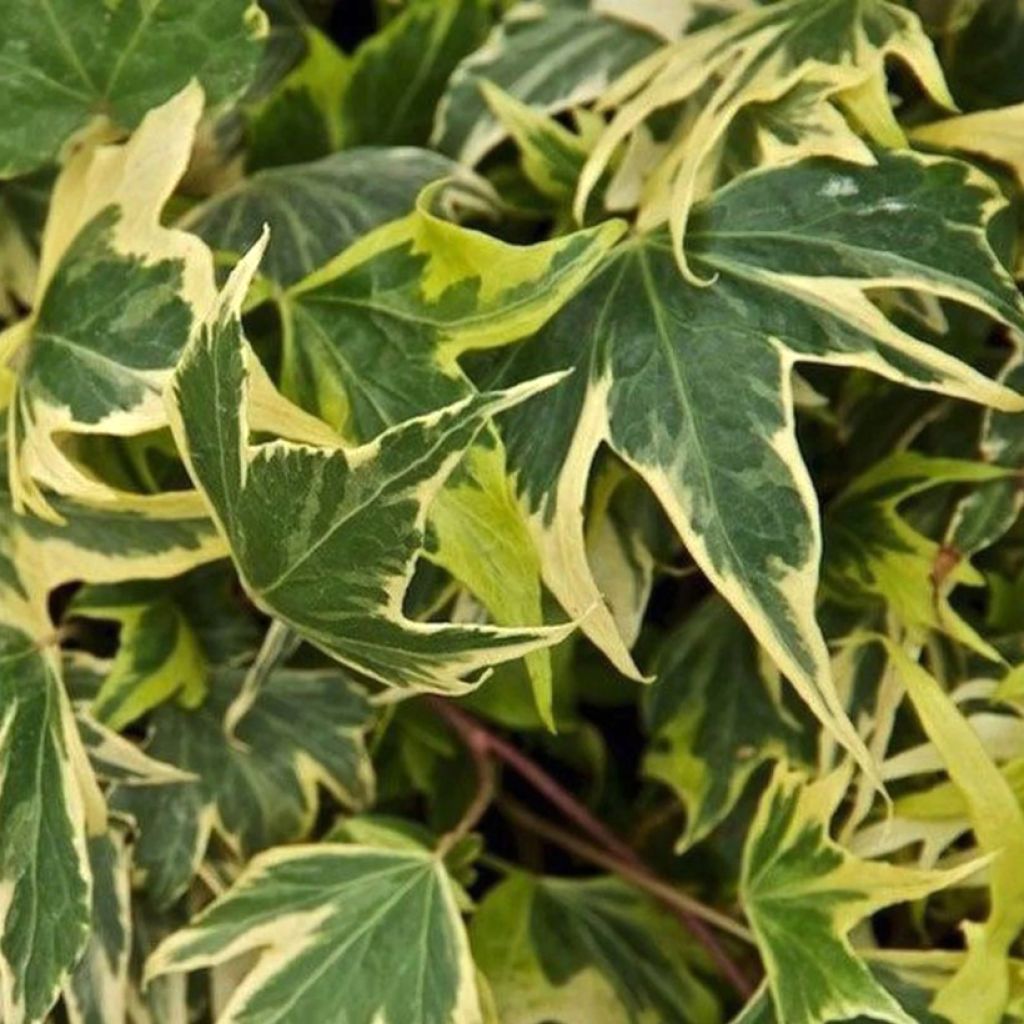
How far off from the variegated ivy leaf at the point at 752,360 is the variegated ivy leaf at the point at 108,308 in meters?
0.11

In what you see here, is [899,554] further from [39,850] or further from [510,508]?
[39,850]

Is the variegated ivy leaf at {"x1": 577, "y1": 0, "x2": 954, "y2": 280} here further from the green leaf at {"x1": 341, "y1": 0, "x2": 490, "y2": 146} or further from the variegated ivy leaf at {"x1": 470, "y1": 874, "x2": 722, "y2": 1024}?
the variegated ivy leaf at {"x1": 470, "y1": 874, "x2": 722, "y2": 1024}

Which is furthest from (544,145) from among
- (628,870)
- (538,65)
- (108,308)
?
(628,870)

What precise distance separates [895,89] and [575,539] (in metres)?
0.26

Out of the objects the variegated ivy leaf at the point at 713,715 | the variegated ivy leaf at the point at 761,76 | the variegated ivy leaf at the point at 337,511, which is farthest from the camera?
the variegated ivy leaf at the point at 713,715

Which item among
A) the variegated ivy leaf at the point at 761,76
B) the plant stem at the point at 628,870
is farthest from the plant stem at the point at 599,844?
the variegated ivy leaf at the point at 761,76

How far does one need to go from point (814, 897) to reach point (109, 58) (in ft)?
1.19

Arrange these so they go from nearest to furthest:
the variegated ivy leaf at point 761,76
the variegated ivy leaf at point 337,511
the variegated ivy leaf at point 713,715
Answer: the variegated ivy leaf at point 337,511, the variegated ivy leaf at point 761,76, the variegated ivy leaf at point 713,715

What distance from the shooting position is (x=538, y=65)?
65cm

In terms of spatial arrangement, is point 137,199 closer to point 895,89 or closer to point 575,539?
point 575,539

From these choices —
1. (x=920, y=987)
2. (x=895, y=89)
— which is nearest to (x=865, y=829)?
(x=920, y=987)

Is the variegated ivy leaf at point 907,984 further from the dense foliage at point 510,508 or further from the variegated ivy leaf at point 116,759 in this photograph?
the variegated ivy leaf at point 116,759

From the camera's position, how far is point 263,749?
0.64 metres

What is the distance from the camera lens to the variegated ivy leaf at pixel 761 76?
54cm
